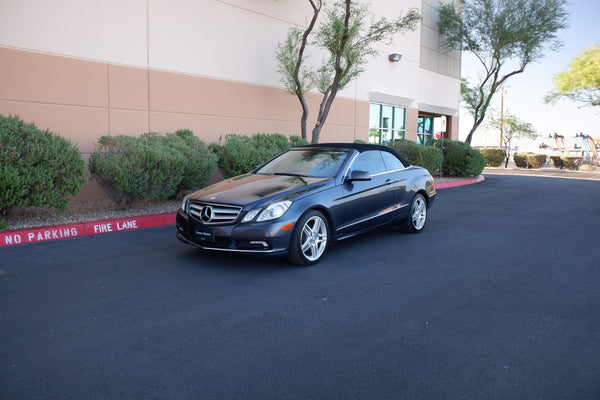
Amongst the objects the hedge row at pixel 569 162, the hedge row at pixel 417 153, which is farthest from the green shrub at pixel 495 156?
the hedge row at pixel 417 153

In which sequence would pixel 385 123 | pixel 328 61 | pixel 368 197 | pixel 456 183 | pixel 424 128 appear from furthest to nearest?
pixel 424 128 → pixel 385 123 → pixel 456 183 → pixel 328 61 → pixel 368 197

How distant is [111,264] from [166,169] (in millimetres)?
3421

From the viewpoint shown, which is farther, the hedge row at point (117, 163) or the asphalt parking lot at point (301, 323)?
the hedge row at point (117, 163)

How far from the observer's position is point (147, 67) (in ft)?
39.0

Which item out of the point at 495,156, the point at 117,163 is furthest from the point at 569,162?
the point at 117,163

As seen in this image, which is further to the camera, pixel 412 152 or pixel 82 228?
pixel 412 152

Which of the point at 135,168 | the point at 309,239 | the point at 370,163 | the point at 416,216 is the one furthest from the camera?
the point at 135,168

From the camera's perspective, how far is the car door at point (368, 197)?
6.38m

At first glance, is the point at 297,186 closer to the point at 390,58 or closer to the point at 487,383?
the point at 487,383

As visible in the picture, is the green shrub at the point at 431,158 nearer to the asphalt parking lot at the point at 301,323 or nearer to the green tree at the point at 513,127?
the asphalt parking lot at the point at 301,323

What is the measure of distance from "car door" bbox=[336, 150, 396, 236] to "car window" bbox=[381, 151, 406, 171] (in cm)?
12

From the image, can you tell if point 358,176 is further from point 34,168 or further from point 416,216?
point 34,168

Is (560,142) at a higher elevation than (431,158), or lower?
higher

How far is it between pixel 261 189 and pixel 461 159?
1622 centimetres
